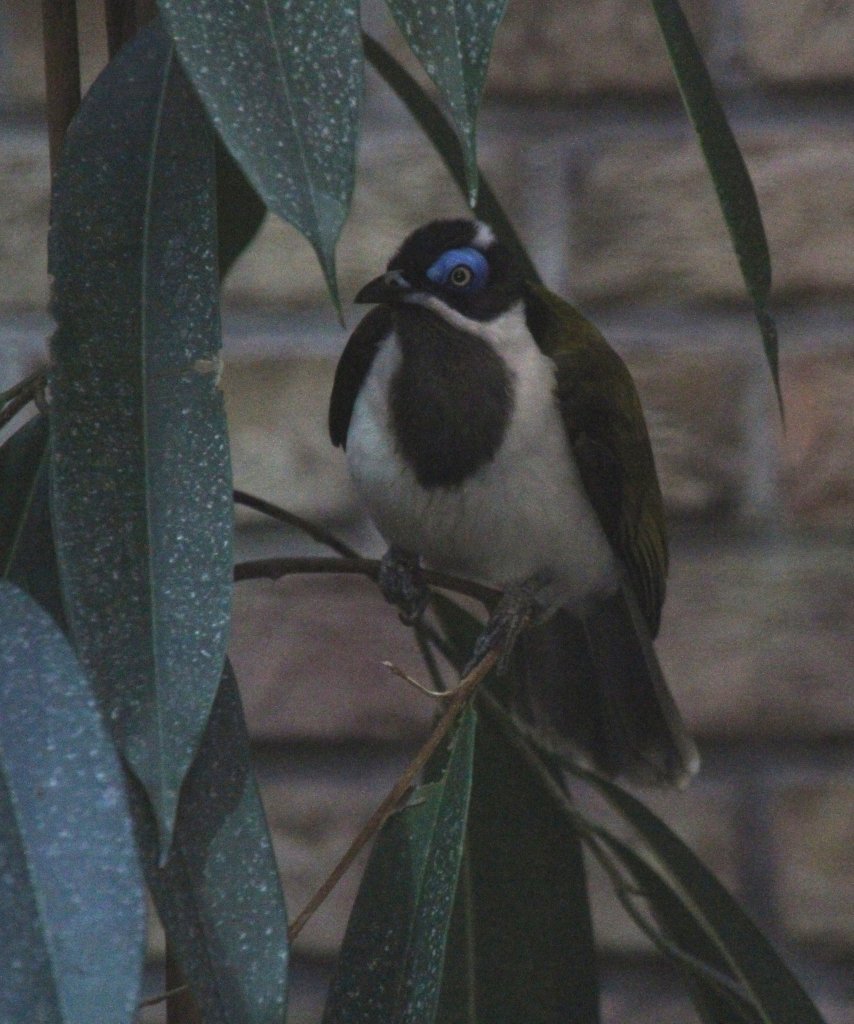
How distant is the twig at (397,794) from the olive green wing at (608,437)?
0.90ft

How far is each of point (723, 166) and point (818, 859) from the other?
2.13ft

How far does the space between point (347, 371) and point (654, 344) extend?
0.79 feet

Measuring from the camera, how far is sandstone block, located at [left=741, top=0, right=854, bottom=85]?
1030 mm

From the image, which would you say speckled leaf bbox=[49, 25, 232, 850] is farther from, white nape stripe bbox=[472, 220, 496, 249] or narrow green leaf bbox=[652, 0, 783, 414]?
white nape stripe bbox=[472, 220, 496, 249]

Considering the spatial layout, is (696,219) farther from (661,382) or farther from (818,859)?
(818,859)

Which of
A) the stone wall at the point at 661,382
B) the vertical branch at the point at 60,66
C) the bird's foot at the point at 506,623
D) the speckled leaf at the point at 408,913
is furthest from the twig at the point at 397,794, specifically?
the stone wall at the point at 661,382

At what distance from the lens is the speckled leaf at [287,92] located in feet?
1.37

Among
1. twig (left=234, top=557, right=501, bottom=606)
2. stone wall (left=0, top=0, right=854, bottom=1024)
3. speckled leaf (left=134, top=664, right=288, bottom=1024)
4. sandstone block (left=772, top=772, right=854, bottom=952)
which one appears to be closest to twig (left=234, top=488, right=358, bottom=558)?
twig (left=234, top=557, right=501, bottom=606)

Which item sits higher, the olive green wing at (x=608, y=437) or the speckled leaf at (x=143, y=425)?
the speckled leaf at (x=143, y=425)

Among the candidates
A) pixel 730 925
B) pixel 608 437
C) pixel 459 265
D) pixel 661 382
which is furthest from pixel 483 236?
pixel 730 925

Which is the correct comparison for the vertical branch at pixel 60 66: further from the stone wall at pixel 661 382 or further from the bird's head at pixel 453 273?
the stone wall at pixel 661 382

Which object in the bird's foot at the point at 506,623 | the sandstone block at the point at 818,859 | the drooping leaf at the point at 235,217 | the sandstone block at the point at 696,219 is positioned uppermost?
the drooping leaf at the point at 235,217

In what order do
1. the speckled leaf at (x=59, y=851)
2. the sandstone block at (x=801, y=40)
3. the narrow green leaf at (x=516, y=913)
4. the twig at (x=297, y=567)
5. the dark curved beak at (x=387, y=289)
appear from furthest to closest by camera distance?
1. the sandstone block at (x=801, y=40)
2. the dark curved beak at (x=387, y=289)
3. the narrow green leaf at (x=516, y=913)
4. the twig at (x=297, y=567)
5. the speckled leaf at (x=59, y=851)

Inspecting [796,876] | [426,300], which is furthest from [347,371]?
[796,876]
